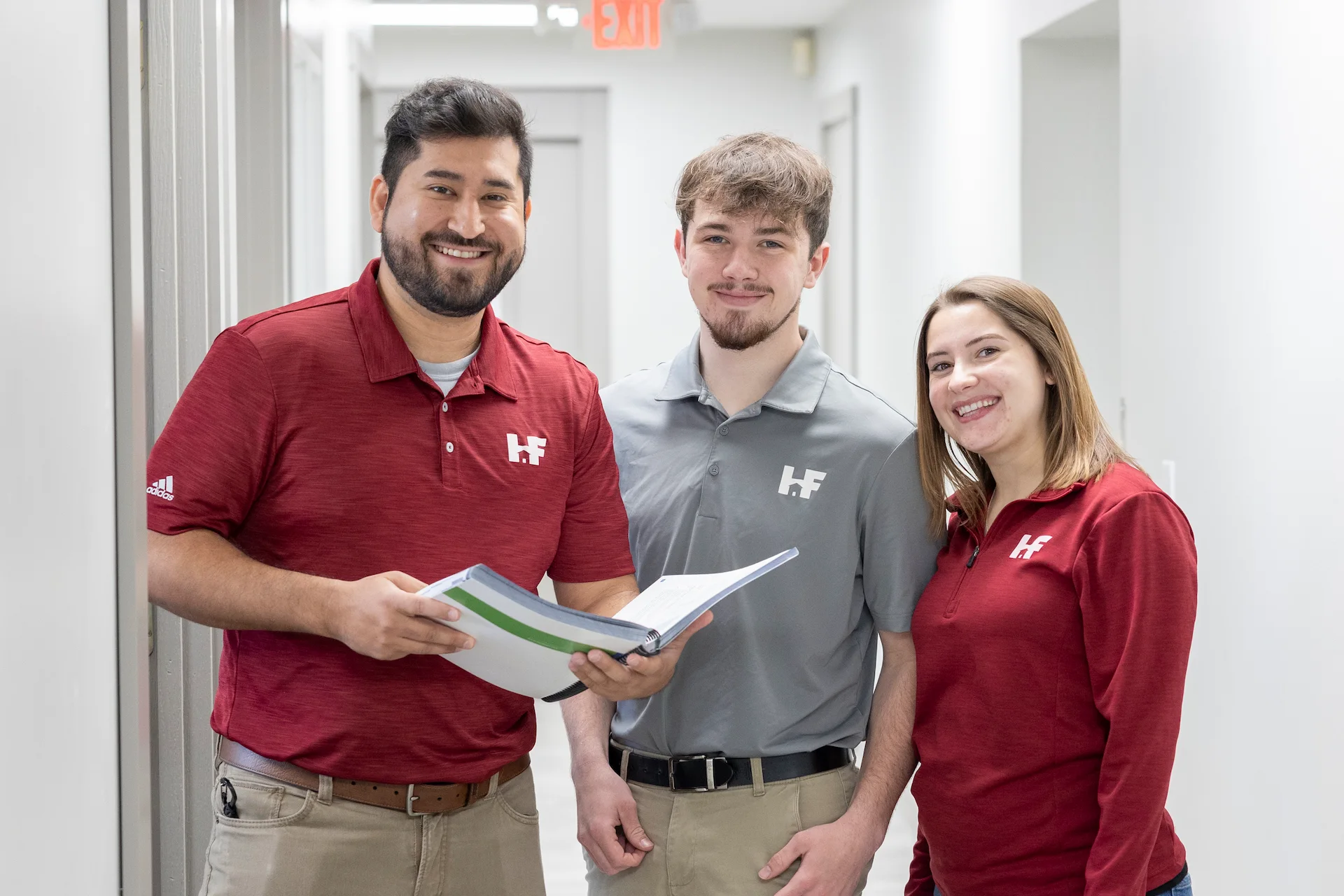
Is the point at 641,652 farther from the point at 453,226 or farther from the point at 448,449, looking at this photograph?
the point at 453,226

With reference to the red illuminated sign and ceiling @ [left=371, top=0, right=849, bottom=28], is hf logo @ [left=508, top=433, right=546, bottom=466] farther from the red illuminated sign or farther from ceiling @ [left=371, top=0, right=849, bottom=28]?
ceiling @ [left=371, top=0, right=849, bottom=28]

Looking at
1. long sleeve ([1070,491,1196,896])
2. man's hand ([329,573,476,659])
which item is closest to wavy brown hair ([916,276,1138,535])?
long sleeve ([1070,491,1196,896])

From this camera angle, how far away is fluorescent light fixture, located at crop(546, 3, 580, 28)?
4.41 meters

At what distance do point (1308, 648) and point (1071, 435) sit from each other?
0.92m

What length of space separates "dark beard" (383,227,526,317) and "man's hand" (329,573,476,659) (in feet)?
1.22

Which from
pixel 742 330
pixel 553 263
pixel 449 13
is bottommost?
pixel 742 330

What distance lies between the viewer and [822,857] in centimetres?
159

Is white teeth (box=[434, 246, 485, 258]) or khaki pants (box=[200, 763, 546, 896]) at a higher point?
white teeth (box=[434, 246, 485, 258])

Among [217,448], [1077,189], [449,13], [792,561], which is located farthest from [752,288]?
[449,13]

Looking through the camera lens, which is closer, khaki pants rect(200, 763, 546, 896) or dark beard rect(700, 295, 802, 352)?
khaki pants rect(200, 763, 546, 896)

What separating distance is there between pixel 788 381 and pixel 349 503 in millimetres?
639

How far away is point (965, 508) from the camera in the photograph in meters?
1.67

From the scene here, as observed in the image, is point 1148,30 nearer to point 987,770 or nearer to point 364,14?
point 987,770

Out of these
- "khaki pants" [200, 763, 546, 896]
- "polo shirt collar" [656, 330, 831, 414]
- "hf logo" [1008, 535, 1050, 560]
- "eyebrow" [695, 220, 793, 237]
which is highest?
"eyebrow" [695, 220, 793, 237]
